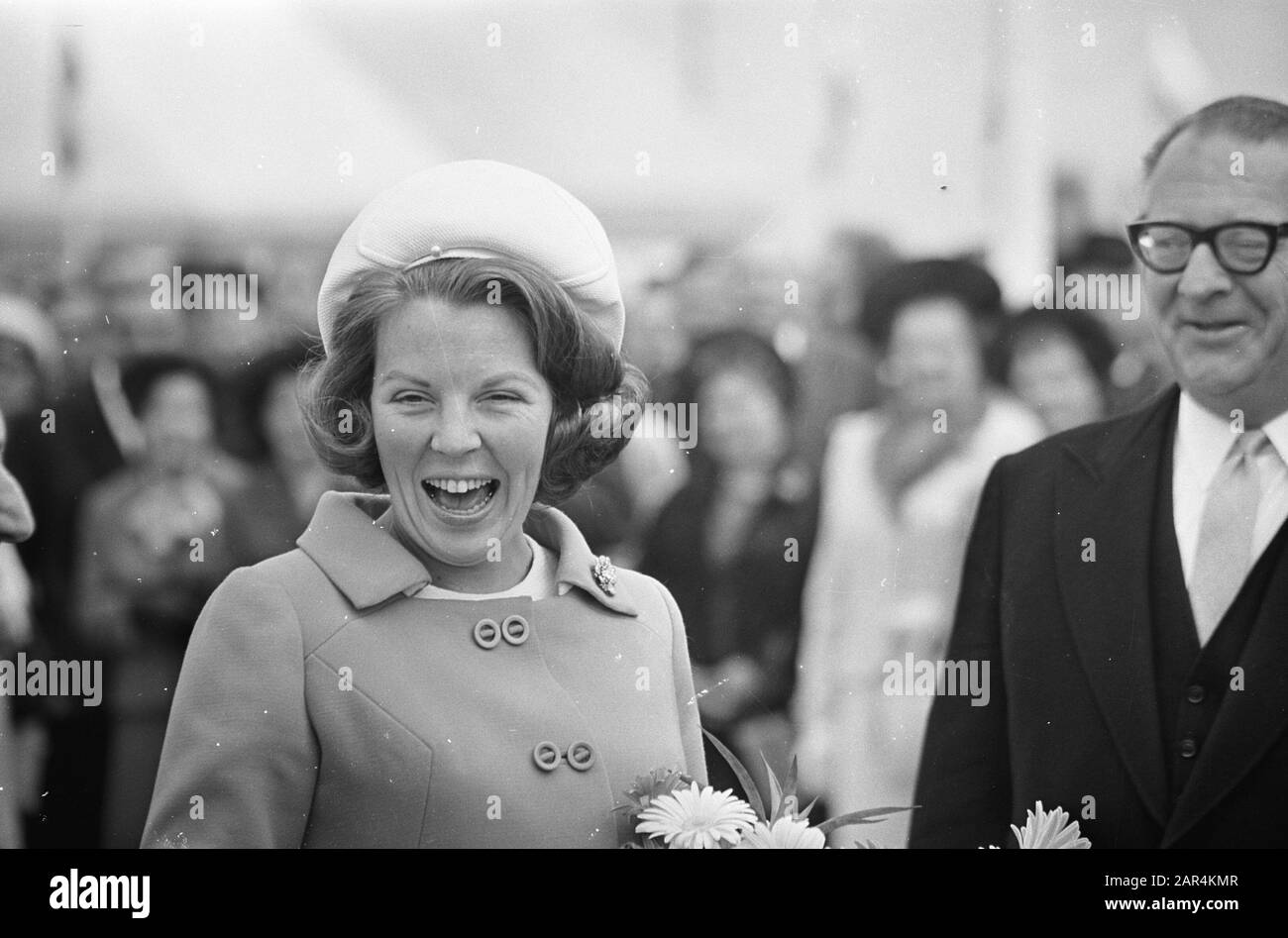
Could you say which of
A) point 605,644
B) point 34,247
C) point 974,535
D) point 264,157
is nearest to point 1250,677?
point 974,535

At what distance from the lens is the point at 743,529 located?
352 cm

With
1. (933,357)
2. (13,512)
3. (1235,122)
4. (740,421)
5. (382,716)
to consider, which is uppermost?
(1235,122)

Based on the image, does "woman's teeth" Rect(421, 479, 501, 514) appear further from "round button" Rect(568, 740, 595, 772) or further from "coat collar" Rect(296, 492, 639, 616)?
"round button" Rect(568, 740, 595, 772)

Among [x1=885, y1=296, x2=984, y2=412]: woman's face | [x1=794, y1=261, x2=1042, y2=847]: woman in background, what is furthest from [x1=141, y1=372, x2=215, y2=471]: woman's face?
[x1=885, y1=296, x2=984, y2=412]: woman's face

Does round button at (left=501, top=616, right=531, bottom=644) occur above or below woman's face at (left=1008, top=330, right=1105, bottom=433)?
below

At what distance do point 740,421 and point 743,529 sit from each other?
0.25 meters

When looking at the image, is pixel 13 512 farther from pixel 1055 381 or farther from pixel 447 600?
pixel 1055 381

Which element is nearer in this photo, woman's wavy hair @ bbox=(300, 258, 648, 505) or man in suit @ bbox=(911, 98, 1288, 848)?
woman's wavy hair @ bbox=(300, 258, 648, 505)

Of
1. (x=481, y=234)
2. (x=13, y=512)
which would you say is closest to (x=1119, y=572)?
(x=481, y=234)

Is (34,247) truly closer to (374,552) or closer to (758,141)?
(374,552)

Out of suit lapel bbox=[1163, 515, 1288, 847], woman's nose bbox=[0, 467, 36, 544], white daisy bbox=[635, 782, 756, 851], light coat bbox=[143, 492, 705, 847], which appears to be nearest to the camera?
light coat bbox=[143, 492, 705, 847]

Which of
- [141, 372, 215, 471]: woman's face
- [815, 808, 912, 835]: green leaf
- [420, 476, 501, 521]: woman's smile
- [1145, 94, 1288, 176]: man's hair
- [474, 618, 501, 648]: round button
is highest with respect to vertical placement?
[1145, 94, 1288, 176]: man's hair

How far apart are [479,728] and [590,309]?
3.08 ft

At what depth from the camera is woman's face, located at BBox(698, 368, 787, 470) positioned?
3.51 meters
